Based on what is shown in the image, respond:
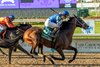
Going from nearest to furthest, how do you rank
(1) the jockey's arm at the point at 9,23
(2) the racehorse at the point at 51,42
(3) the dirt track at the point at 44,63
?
(3) the dirt track at the point at 44,63 < (2) the racehorse at the point at 51,42 < (1) the jockey's arm at the point at 9,23

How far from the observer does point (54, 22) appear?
44.8 ft

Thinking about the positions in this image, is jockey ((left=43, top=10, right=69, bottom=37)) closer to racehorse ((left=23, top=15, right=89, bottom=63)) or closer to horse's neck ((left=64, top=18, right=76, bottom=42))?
racehorse ((left=23, top=15, right=89, bottom=63))

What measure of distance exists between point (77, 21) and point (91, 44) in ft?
12.1

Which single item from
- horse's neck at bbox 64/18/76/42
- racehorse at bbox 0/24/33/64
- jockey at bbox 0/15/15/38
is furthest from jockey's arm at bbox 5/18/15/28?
horse's neck at bbox 64/18/76/42

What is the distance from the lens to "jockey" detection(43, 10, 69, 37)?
13.5 metres

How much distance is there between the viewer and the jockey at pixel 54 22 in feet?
44.4

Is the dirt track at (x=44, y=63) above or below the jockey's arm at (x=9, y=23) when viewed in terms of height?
below

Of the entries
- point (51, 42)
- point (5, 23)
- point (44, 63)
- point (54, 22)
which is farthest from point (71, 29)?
point (5, 23)

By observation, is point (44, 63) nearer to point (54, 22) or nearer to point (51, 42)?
point (51, 42)

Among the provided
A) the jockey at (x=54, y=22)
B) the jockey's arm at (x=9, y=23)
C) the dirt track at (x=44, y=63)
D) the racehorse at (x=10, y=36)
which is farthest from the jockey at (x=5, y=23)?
the jockey at (x=54, y=22)

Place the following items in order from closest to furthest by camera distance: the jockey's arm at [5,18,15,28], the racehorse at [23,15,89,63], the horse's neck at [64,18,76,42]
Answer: the racehorse at [23,15,89,63] < the horse's neck at [64,18,76,42] < the jockey's arm at [5,18,15,28]

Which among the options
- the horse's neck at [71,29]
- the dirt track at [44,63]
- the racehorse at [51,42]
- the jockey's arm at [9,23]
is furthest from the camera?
the jockey's arm at [9,23]

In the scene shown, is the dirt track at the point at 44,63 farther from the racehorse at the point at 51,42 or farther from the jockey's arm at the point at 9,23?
the jockey's arm at the point at 9,23

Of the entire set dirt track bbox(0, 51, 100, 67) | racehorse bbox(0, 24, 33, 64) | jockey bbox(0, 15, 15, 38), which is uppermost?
jockey bbox(0, 15, 15, 38)
